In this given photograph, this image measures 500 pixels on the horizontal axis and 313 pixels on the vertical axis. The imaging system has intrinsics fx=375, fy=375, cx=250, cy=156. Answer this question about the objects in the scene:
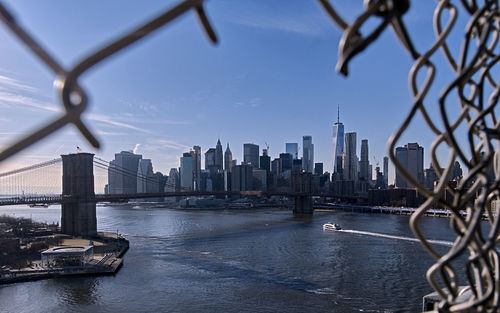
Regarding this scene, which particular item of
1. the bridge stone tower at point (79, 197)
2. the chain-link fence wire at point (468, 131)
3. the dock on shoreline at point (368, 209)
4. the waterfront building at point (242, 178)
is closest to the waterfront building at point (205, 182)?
the waterfront building at point (242, 178)

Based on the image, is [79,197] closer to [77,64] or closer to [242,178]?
[77,64]

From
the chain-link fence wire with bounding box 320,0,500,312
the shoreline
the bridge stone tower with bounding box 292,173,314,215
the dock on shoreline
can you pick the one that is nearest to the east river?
the shoreline

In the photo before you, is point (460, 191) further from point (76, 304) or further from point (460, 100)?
point (76, 304)

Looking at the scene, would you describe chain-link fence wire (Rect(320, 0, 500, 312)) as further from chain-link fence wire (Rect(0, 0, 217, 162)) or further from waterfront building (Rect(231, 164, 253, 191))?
waterfront building (Rect(231, 164, 253, 191))

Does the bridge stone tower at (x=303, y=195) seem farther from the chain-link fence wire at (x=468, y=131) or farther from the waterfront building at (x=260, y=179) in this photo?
the chain-link fence wire at (x=468, y=131)

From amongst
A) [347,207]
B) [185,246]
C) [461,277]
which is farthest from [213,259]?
[347,207]
